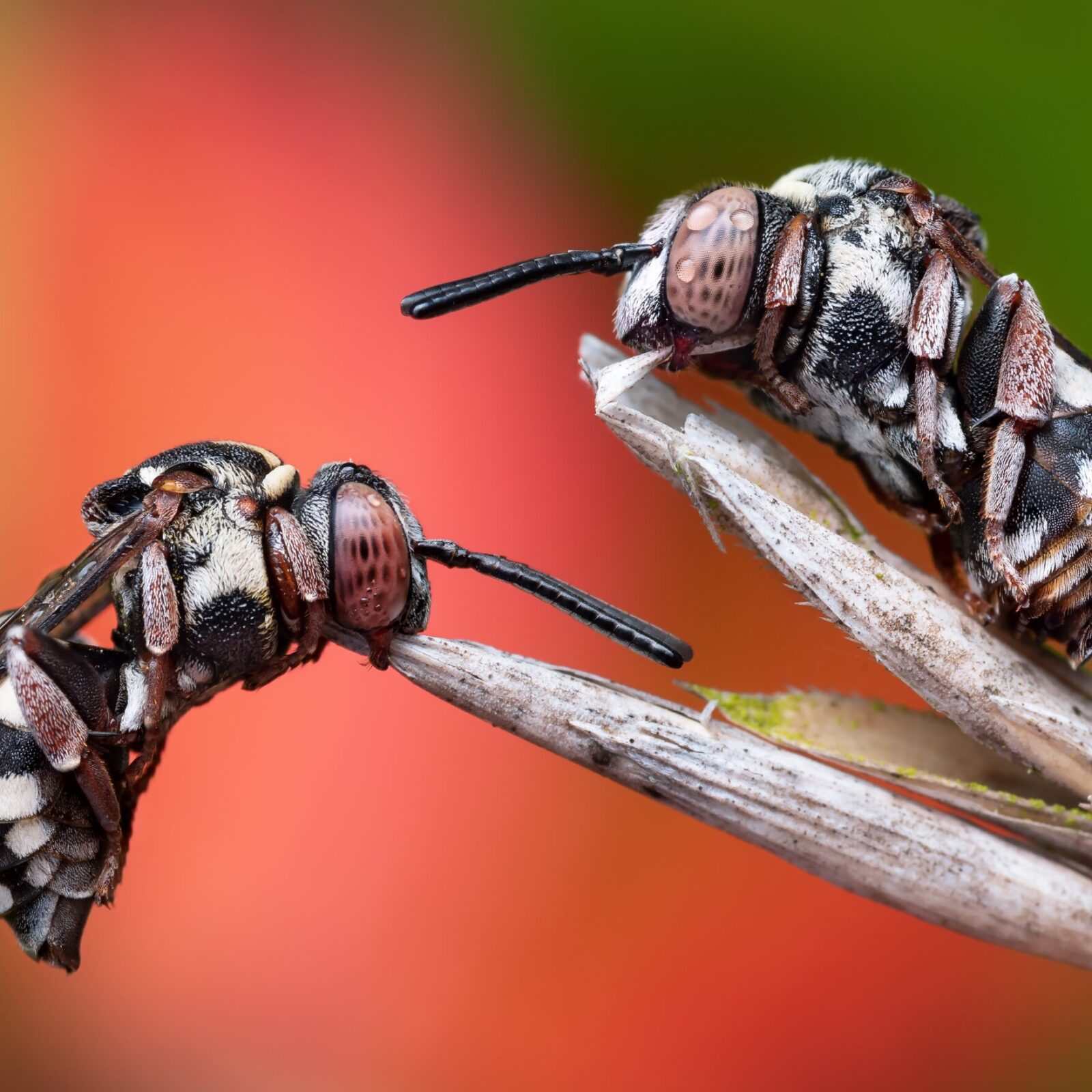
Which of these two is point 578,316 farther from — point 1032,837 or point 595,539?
point 1032,837

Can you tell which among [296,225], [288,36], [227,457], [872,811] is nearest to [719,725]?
[872,811]

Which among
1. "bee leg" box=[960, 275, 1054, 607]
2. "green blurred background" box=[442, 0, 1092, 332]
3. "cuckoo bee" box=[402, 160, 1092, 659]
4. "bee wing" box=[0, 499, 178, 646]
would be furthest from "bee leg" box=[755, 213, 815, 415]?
"green blurred background" box=[442, 0, 1092, 332]

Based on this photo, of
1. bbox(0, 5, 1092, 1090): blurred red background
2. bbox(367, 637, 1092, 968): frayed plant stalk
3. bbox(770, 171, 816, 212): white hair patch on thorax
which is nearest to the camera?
bbox(367, 637, 1092, 968): frayed plant stalk

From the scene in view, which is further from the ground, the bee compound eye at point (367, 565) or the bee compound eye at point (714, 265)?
the bee compound eye at point (714, 265)

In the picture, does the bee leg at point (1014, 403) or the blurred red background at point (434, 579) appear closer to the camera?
the bee leg at point (1014, 403)

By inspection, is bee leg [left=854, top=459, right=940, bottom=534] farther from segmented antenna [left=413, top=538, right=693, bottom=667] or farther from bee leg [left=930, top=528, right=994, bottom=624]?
segmented antenna [left=413, top=538, right=693, bottom=667]

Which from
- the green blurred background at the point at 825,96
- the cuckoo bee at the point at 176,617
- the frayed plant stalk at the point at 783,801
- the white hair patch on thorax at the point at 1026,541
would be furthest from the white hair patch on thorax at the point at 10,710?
the green blurred background at the point at 825,96

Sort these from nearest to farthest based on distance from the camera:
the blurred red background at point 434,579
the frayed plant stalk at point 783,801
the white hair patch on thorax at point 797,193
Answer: the frayed plant stalk at point 783,801
the white hair patch on thorax at point 797,193
the blurred red background at point 434,579

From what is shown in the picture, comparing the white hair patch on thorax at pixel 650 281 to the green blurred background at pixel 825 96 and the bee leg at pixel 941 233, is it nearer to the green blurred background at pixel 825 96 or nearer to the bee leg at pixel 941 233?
the bee leg at pixel 941 233

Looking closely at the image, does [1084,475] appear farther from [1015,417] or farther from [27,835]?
[27,835]
